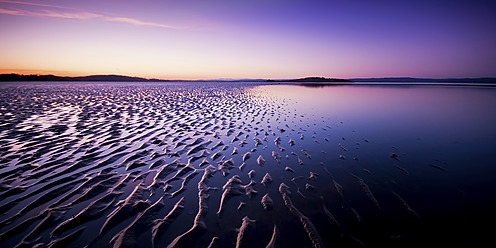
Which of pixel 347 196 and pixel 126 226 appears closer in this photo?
pixel 126 226

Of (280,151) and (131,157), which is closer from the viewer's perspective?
(131,157)

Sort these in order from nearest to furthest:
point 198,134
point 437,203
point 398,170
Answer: point 437,203 → point 398,170 → point 198,134

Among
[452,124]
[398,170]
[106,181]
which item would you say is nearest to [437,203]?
[398,170]

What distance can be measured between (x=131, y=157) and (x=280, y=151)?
6124 millimetres

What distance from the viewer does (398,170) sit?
6.81m

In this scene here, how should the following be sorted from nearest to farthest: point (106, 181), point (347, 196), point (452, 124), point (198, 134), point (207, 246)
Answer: point (207, 246), point (347, 196), point (106, 181), point (198, 134), point (452, 124)

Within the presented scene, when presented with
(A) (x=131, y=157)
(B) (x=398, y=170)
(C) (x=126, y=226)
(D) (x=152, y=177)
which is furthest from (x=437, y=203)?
A: (A) (x=131, y=157)

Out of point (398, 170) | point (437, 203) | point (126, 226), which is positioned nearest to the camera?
point (126, 226)

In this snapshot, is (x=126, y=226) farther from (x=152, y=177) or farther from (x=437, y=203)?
(x=437, y=203)

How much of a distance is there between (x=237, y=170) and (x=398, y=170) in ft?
18.7

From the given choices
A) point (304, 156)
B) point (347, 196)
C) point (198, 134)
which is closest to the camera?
point (347, 196)

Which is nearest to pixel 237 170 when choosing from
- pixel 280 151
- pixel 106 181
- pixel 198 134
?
pixel 280 151

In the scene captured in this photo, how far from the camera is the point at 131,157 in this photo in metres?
7.47

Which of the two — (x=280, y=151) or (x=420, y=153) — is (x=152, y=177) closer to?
(x=280, y=151)
